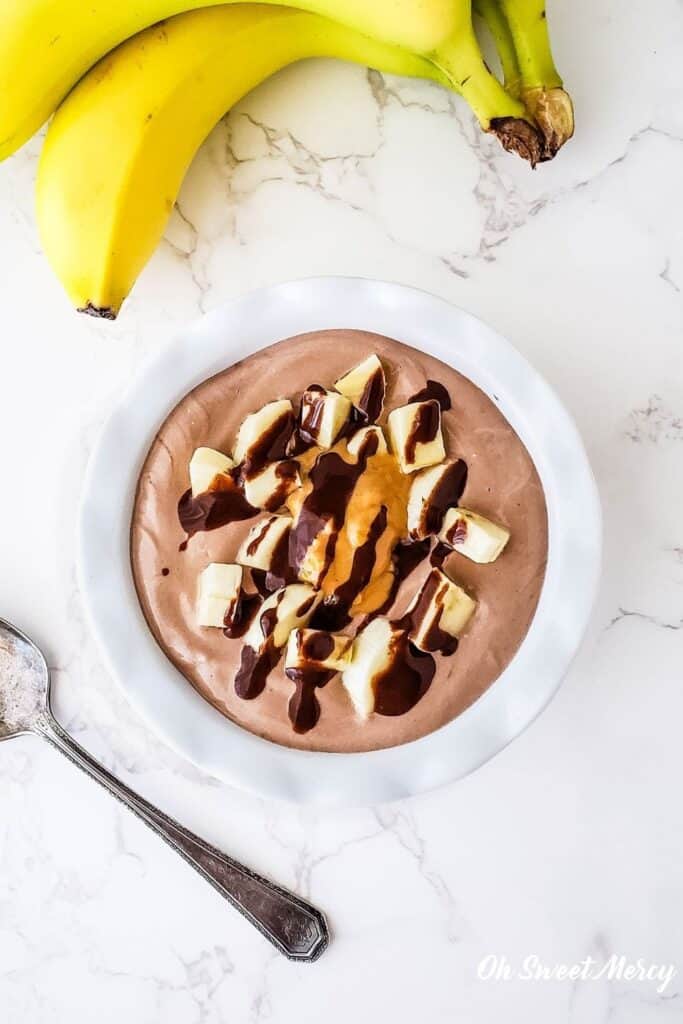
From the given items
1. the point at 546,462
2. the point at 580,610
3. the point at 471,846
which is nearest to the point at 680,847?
the point at 471,846

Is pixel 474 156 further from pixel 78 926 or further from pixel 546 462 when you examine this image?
pixel 78 926

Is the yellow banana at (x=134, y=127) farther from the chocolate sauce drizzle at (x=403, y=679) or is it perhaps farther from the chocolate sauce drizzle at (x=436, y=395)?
the chocolate sauce drizzle at (x=403, y=679)

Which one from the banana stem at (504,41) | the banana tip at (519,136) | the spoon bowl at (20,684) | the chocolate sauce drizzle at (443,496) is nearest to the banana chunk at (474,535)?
the chocolate sauce drizzle at (443,496)

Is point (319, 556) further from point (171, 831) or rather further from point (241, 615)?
point (171, 831)

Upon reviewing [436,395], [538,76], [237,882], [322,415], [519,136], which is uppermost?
[538,76]

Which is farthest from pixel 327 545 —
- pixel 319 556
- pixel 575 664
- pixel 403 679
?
pixel 575 664

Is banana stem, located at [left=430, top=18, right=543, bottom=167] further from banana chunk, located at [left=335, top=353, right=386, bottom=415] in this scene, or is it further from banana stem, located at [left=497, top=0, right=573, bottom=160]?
banana chunk, located at [left=335, top=353, right=386, bottom=415]
